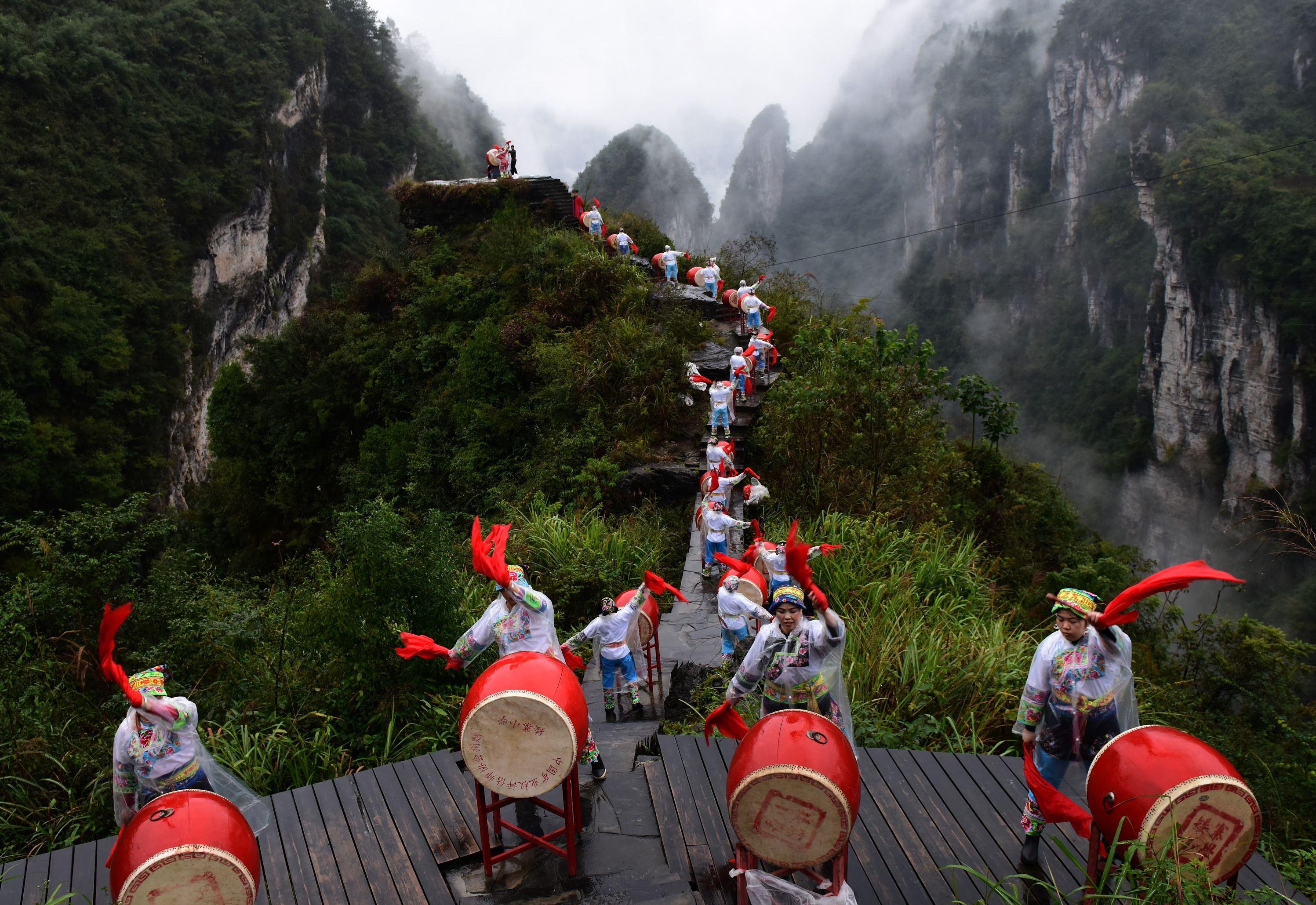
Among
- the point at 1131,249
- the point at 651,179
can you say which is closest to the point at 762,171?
the point at 651,179

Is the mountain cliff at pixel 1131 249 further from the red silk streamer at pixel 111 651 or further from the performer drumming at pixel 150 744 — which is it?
the red silk streamer at pixel 111 651

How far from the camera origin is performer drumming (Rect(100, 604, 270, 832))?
3.46 m

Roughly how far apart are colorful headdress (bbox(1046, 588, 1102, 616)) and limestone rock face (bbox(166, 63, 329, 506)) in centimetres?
3256

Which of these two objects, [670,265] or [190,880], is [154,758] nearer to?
[190,880]

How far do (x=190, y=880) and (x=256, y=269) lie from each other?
1692 inches

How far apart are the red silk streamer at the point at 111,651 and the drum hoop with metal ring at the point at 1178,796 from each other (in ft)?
13.9

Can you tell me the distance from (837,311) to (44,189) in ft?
102

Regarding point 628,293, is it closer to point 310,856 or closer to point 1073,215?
point 310,856

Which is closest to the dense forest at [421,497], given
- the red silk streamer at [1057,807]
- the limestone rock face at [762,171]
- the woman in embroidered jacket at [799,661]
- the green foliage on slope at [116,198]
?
the green foliage on slope at [116,198]

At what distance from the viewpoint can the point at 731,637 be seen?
5.78 m

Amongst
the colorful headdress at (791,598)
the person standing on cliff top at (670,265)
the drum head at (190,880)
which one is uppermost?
the person standing on cliff top at (670,265)

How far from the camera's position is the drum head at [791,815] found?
10.3ft

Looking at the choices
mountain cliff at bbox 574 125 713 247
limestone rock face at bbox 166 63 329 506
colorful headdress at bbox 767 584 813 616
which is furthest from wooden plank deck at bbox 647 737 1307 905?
mountain cliff at bbox 574 125 713 247

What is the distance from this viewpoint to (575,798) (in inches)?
152
